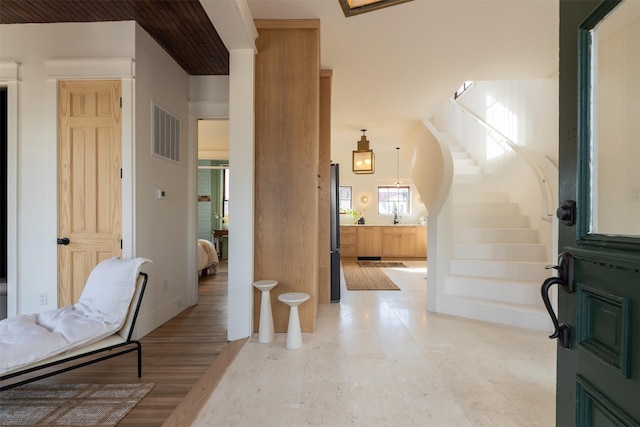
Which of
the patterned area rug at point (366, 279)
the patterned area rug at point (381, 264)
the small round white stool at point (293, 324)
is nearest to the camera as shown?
the small round white stool at point (293, 324)

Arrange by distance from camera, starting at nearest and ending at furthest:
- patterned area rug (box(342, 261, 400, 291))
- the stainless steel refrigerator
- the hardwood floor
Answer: the hardwood floor, the stainless steel refrigerator, patterned area rug (box(342, 261, 400, 291))

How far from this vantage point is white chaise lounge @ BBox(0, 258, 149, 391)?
1.66m

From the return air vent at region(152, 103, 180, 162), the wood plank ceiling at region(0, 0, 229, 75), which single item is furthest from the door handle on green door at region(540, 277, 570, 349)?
the return air vent at region(152, 103, 180, 162)

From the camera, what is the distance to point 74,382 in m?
1.96

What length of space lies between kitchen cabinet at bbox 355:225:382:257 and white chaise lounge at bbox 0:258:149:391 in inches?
232

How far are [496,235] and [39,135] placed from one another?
4.93 m

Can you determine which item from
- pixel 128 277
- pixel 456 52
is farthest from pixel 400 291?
pixel 128 277

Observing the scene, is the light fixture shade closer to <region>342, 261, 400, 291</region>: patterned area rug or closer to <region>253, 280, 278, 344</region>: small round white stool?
<region>342, 261, 400, 291</region>: patterned area rug

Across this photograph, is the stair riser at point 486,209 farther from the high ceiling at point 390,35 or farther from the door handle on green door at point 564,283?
the door handle on green door at point 564,283

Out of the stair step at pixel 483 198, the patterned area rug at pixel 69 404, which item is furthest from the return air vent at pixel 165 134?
the stair step at pixel 483 198

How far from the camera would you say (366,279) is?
521 cm

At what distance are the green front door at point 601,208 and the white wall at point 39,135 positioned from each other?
320 centimetres

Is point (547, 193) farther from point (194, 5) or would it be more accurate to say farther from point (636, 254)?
point (194, 5)

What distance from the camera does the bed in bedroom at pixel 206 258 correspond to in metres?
4.94
